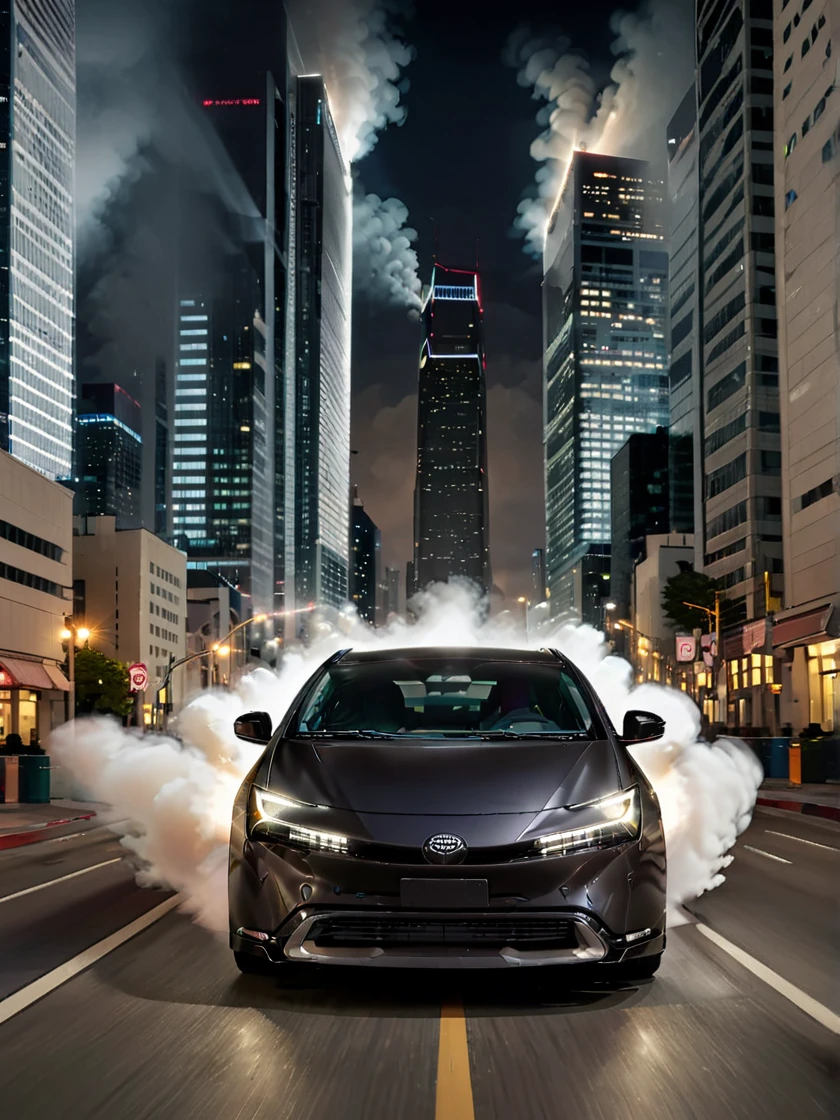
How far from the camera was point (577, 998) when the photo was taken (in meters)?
5.65

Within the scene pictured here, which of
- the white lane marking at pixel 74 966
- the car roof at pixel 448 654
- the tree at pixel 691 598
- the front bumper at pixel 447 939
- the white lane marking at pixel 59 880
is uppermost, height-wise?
the tree at pixel 691 598

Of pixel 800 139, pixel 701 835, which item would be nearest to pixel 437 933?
pixel 701 835

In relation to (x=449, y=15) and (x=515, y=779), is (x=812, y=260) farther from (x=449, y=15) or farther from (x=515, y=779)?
(x=515, y=779)

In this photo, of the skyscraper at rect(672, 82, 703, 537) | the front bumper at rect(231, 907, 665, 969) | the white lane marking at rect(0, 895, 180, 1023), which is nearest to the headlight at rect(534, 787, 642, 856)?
the front bumper at rect(231, 907, 665, 969)

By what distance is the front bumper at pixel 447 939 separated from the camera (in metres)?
5.06

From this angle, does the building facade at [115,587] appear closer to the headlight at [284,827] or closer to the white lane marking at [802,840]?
the white lane marking at [802,840]

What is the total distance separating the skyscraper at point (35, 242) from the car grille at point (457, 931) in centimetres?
15845

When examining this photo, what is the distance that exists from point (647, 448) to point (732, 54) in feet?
235

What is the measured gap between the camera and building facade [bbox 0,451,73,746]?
208 feet

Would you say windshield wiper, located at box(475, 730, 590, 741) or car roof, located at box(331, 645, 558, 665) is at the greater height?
car roof, located at box(331, 645, 558, 665)

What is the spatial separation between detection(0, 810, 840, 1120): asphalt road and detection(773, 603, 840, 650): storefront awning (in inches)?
1852

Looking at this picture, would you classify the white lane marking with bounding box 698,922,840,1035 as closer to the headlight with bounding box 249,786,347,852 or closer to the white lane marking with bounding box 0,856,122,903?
the headlight with bounding box 249,786,347,852

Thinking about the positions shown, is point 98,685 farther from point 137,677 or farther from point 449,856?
point 449,856

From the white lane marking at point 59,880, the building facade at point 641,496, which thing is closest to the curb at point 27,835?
the white lane marking at point 59,880
